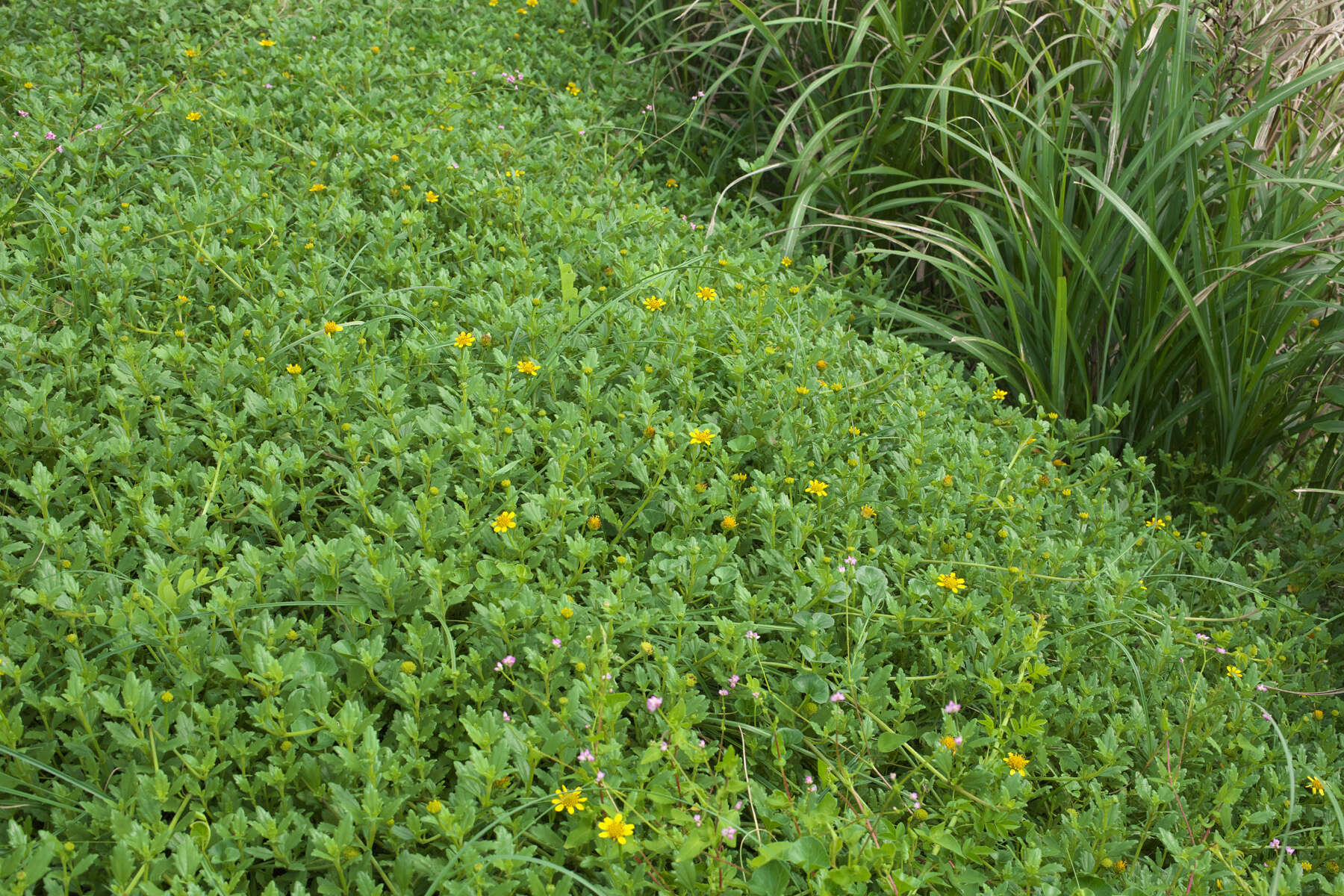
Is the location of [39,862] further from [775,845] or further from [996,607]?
[996,607]

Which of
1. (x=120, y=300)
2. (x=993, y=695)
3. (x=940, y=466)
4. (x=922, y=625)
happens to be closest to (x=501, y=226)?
(x=120, y=300)

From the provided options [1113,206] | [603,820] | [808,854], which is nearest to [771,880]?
[808,854]

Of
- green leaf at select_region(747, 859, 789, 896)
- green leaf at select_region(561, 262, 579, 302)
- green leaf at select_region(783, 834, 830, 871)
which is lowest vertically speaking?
green leaf at select_region(747, 859, 789, 896)

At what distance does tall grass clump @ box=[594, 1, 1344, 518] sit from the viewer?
2918 millimetres

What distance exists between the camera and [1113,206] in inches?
120

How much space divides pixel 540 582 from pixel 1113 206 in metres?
2.22

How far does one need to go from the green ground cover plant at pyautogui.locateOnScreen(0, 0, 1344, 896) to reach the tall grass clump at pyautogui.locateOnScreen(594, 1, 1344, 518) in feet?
1.22

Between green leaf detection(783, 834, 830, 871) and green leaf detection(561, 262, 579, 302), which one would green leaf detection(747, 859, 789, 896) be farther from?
green leaf detection(561, 262, 579, 302)

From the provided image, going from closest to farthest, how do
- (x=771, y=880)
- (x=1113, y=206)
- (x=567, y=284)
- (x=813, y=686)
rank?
(x=771, y=880) → (x=813, y=686) → (x=567, y=284) → (x=1113, y=206)

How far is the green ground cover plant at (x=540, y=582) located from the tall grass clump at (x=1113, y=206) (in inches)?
14.6

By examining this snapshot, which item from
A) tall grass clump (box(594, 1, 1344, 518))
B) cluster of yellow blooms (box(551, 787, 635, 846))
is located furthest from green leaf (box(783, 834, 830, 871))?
tall grass clump (box(594, 1, 1344, 518))

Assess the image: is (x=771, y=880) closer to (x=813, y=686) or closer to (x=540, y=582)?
(x=813, y=686)

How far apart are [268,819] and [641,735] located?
0.56 m

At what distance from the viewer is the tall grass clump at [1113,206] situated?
115 inches
